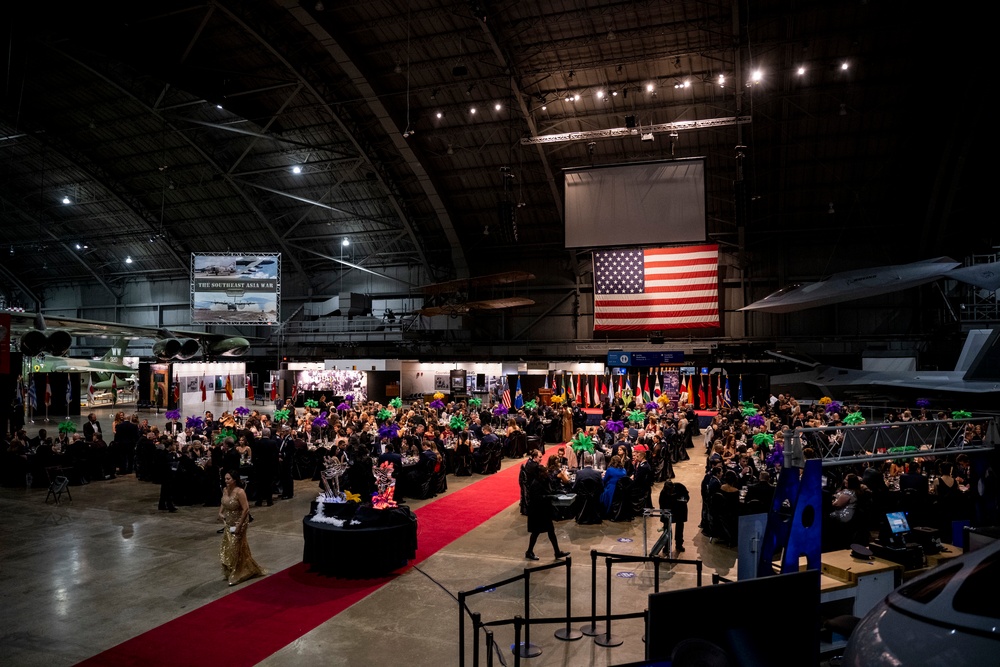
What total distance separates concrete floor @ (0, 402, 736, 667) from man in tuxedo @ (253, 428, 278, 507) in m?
0.33

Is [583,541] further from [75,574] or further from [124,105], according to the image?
[124,105]

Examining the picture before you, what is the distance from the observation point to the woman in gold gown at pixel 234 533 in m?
7.36

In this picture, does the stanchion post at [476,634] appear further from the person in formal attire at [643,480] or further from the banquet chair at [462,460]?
the banquet chair at [462,460]

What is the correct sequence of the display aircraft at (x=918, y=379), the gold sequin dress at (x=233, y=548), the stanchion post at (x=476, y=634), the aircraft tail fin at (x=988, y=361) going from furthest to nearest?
the display aircraft at (x=918, y=379), the aircraft tail fin at (x=988, y=361), the gold sequin dress at (x=233, y=548), the stanchion post at (x=476, y=634)

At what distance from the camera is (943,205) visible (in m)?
21.2

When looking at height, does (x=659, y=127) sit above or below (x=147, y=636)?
above

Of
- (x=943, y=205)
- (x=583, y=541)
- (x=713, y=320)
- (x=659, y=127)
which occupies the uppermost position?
(x=659, y=127)

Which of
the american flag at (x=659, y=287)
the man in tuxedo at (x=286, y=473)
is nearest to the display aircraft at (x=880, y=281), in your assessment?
the american flag at (x=659, y=287)

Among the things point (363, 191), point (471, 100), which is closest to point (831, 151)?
point (471, 100)

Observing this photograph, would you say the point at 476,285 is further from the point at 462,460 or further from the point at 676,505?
the point at 676,505

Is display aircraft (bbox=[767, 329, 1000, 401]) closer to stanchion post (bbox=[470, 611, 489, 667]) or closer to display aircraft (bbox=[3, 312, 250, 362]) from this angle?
stanchion post (bbox=[470, 611, 489, 667])

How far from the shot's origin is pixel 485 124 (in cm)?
2189

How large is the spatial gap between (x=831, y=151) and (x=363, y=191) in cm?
1838

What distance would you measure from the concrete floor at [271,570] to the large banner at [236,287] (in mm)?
11908
